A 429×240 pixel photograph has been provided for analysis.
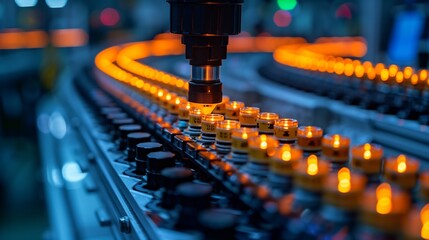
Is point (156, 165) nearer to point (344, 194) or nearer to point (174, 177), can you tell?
point (174, 177)

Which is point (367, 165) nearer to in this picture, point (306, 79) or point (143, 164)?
point (143, 164)

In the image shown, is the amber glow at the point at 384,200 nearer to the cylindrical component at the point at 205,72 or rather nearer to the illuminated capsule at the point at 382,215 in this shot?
the illuminated capsule at the point at 382,215

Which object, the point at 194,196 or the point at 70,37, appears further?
the point at 70,37

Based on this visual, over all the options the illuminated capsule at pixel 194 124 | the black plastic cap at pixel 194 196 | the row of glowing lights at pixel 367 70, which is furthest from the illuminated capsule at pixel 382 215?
the row of glowing lights at pixel 367 70

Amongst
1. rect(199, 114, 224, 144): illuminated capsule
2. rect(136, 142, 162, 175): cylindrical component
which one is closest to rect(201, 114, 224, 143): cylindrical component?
rect(199, 114, 224, 144): illuminated capsule

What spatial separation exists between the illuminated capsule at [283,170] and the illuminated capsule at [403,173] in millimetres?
135

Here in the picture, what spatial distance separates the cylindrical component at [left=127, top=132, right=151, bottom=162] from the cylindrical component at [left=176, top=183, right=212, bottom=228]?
386 millimetres

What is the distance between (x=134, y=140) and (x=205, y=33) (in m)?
0.28

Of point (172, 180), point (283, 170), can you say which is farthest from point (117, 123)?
point (283, 170)

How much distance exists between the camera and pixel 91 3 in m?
10.5

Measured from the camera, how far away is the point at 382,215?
581 mm

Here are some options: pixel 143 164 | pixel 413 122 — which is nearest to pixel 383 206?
pixel 143 164

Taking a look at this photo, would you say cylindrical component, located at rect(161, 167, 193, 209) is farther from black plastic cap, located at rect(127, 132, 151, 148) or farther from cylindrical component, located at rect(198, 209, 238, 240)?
black plastic cap, located at rect(127, 132, 151, 148)

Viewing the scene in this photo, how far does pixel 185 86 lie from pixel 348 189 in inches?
48.2
